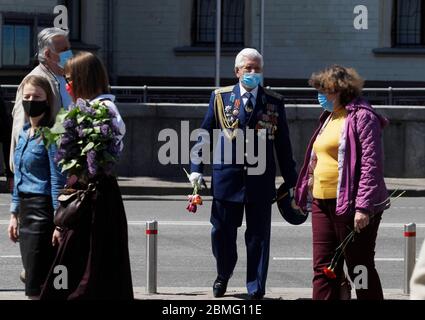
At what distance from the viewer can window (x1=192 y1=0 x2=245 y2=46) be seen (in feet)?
96.8

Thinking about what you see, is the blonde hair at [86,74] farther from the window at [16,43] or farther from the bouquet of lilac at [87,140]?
the window at [16,43]

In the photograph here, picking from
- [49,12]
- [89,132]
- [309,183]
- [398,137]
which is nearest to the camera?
[89,132]

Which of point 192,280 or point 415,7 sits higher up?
point 415,7

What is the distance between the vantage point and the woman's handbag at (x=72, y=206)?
7.20 metres

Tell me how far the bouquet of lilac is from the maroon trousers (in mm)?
1649

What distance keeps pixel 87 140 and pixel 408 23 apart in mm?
22466

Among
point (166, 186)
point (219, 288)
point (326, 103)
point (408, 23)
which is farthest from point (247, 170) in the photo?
point (408, 23)

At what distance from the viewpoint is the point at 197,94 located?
22.8 m

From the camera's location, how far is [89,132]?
7.26 metres

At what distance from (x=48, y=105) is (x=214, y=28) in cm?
2169

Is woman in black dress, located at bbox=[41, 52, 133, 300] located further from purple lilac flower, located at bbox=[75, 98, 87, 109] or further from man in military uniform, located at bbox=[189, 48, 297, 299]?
man in military uniform, located at bbox=[189, 48, 297, 299]

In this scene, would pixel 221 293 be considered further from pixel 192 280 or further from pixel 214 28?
pixel 214 28

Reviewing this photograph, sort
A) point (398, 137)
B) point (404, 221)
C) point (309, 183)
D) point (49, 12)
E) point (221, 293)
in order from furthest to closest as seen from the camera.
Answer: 1. point (49, 12)
2. point (398, 137)
3. point (404, 221)
4. point (221, 293)
5. point (309, 183)
